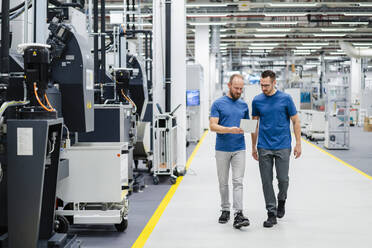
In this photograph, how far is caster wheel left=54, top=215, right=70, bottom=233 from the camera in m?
4.38

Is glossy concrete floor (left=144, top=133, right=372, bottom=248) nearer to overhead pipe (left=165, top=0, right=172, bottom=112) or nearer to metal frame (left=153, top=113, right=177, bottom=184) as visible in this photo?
metal frame (left=153, top=113, right=177, bottom=184)

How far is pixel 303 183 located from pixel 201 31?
11.8 metres

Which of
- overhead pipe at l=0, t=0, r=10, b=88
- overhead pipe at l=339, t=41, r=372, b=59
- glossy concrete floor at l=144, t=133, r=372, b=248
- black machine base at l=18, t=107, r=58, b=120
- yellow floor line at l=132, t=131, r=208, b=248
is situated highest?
overhead pipe at l=339, t=41, r=372, b=59

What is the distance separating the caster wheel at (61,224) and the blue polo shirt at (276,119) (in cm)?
223

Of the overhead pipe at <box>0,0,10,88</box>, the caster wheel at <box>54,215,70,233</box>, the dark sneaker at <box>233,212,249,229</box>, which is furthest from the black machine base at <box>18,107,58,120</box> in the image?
the dark sneaker at <box>233,212,249,229</box>

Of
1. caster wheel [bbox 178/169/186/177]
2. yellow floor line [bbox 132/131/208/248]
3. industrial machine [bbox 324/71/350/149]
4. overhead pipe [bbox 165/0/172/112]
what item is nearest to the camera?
yellow floor line [bbox 132/131/208/248]

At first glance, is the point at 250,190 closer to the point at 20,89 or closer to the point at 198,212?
the point at 198,212

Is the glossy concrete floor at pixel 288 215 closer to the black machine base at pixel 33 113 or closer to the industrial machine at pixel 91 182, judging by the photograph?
the industrial machine at pixel 91 182

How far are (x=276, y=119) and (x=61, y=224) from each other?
2.51m

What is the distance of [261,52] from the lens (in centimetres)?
2991

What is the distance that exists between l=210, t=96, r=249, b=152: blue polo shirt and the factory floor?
3.03ft

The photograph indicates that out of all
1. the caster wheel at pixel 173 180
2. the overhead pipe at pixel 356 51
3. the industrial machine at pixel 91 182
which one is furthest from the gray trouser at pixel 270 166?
the overhead pipe at pixel 356 51

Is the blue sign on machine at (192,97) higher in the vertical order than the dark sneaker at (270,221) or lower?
higher

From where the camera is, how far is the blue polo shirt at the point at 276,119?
491cm
